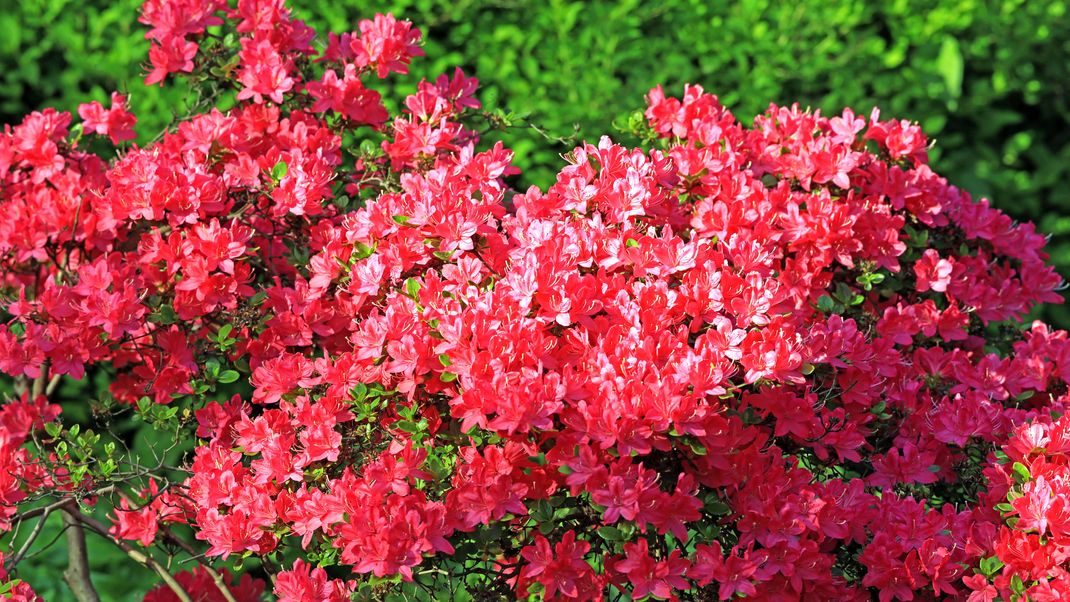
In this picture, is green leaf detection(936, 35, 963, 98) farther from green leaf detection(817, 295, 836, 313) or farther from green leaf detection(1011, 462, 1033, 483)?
green leaf detection(1011, 462, 1033, 483)

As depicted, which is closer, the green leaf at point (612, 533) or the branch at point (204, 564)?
the green leaf at point (612, 533)

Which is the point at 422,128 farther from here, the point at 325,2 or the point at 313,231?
the point at 325,2

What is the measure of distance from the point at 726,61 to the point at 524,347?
3.43 metres

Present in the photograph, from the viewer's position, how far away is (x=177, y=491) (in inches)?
99.0

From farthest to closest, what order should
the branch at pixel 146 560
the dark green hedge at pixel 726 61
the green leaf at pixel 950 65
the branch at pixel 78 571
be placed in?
1. the green leaf at pixel 950 65
2. the dark green hedge at pixel 726 61
3. the branch at pixel 78 571
4. the branch at pixel 146 560

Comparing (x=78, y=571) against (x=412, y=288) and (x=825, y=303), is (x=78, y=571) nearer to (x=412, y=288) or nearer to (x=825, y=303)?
(x=412, y=288)

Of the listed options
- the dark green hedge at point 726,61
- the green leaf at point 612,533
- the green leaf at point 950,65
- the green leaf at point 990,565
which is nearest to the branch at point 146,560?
the green leaf at point 612,533

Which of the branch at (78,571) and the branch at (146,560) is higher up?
the branch at (146,560)

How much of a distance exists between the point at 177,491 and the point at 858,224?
1623 mm

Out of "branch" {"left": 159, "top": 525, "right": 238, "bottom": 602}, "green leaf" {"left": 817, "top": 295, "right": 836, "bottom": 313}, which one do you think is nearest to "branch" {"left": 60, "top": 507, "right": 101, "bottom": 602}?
"branch" {"left": 159, "top": 525, "right": 238, "bottom": 602}

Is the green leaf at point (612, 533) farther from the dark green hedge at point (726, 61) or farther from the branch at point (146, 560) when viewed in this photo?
the dark green hedge at point (726, 61)

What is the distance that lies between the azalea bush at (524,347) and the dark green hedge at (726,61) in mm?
1976

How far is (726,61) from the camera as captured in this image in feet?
17.0

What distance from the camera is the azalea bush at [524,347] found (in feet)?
6.78
